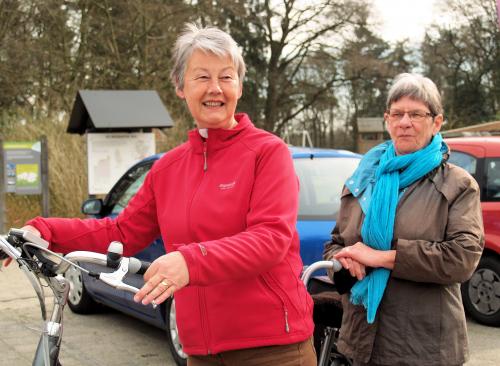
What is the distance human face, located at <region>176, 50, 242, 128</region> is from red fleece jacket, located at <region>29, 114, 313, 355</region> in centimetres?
6

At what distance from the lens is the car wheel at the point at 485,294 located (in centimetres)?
670

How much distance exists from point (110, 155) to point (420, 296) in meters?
9.26

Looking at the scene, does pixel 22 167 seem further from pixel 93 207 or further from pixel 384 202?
pixel 384 202

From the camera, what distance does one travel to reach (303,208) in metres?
5.04

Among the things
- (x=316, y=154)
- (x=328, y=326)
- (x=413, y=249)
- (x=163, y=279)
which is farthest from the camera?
(x=316, y=154)

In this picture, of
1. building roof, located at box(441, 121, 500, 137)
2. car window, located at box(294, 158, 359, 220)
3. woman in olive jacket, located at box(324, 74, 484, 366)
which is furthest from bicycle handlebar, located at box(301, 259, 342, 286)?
building roof, located at box(441, 121, 500, 137)

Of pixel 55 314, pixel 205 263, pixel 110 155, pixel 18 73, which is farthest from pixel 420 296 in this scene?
pixel 18 73

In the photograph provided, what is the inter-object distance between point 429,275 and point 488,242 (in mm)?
4538

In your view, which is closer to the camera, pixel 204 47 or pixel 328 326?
pixel 204 47

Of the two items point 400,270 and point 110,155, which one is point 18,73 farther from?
point 400,270

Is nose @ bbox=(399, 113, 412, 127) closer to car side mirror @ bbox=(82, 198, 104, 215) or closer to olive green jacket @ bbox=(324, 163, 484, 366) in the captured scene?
olive green jacket @ bbox=(324, 163, 484, 366)

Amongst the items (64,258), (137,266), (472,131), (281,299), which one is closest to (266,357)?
(281,299)

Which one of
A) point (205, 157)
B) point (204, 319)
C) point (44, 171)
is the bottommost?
point (44, 171)

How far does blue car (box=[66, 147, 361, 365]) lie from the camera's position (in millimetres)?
4798
